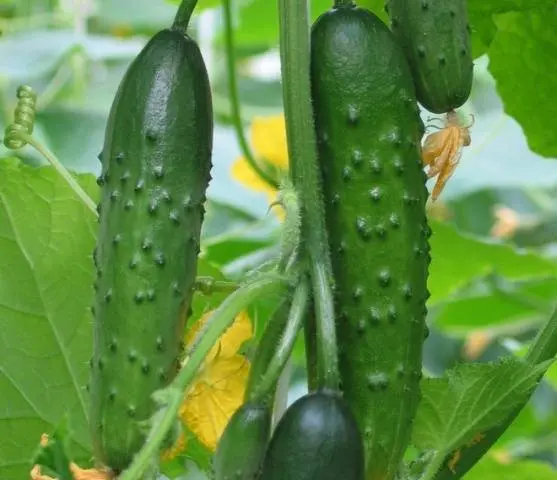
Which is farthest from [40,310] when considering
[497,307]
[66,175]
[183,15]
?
[497,307]

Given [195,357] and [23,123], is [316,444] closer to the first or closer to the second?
[195,357]

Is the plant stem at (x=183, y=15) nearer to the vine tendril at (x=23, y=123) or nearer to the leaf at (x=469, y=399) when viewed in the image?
the vine tendril at (x=23, y=123)

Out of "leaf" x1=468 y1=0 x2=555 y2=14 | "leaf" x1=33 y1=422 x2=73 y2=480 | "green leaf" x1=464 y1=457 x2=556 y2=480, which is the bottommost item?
"green leaf" x1=464 y1=457 x2=556 y2=480

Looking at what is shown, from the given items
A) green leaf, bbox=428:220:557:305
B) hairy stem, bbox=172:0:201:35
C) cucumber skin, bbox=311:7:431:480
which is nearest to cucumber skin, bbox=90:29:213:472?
hairy stem, bbox=172:0:201:35

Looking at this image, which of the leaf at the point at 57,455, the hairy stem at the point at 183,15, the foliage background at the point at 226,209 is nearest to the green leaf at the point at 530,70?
the foliage background at the point at 226,209

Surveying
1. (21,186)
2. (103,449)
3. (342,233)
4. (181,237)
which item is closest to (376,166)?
(342,233)

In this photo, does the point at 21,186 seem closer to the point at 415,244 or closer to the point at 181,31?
the point at 181,31

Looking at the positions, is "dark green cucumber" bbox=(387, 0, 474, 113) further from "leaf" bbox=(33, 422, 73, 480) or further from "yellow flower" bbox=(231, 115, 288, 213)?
"yellow flower" bbox=(231, 115, 288, 213)
